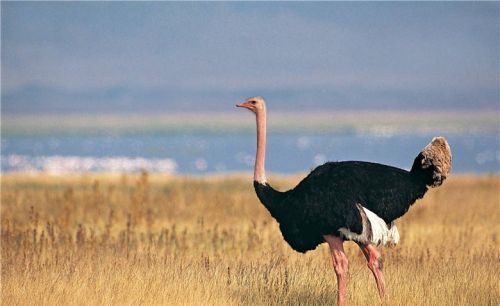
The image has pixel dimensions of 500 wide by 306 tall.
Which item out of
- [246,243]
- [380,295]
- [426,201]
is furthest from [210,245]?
[426,201]

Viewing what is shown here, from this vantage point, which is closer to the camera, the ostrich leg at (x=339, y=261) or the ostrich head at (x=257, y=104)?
the ostrich leg at (x=339, y=261)

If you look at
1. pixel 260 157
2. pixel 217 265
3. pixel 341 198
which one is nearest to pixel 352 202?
pixel 341 198

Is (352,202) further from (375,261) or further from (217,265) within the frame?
(217,265)

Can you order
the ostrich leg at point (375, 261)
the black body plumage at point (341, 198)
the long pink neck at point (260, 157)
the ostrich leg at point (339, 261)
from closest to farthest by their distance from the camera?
the black body plumage at point (341, 198)
the ostrich leg at point (339, 261)
the ostrich leg at point (375, 261)
the long pink neck at point (260, 157)

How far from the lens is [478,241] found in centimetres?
1525

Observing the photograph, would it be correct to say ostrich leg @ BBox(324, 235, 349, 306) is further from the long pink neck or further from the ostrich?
the long pink neck

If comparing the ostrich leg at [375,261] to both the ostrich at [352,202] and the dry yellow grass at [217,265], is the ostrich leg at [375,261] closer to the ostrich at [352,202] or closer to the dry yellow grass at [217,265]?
the ostrich at [352,202]

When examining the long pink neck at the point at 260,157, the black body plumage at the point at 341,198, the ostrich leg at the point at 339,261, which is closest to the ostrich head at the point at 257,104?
the long pink neck at the point at 260,157

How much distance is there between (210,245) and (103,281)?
5.08 metres

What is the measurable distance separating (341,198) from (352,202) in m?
0.10

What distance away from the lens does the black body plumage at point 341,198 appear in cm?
921

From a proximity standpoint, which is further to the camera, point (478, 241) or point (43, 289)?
point (478, 241)

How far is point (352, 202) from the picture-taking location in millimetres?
9219

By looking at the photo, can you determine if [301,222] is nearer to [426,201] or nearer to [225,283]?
[225,283]
